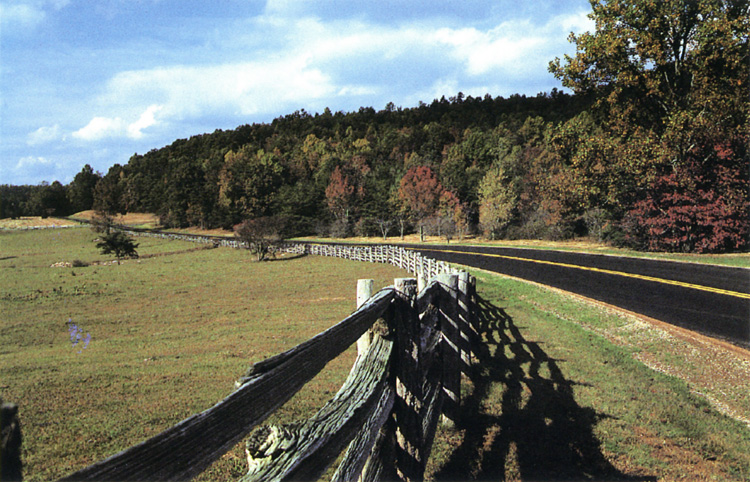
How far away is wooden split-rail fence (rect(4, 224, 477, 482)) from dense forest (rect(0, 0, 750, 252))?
24.7 metres

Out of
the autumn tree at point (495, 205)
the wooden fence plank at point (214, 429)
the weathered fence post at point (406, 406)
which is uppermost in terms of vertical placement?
the autumn tree at point (495, 205)

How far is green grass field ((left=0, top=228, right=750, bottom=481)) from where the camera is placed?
503 cm

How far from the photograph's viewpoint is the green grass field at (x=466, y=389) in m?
5.03

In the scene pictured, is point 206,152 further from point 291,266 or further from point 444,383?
point 444,383

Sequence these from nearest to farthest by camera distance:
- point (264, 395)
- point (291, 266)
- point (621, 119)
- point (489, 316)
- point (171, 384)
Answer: point (264, 395) → point (171, 384) → point (489, 316) → point (621, 119) → point (291, 266)

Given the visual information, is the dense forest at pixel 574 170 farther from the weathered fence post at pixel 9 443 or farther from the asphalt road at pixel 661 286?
the weathered fence post at pixel 9 443

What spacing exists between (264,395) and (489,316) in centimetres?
1051

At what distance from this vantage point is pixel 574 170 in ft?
89.2

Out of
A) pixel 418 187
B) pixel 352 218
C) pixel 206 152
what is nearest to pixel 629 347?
pixel 418 187

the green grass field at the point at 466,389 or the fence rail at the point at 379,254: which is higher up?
the fence rail at the point at 379,254

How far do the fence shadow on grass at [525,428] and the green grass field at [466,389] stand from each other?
2cm

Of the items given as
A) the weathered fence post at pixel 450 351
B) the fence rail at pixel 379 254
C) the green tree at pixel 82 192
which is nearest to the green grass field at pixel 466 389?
the weathered fence post at pixel 450 351

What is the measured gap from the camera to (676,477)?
4605 millimetres

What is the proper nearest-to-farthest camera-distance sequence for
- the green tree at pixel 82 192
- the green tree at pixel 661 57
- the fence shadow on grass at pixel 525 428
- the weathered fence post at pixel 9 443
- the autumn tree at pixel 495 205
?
the weathered fence post at pixel 9 443, the fence shadow on grass at pixel 525 428, the green tree at pixel 661 57, the autumn tree at pixel 495 205, the green tree at pixel 82 192
